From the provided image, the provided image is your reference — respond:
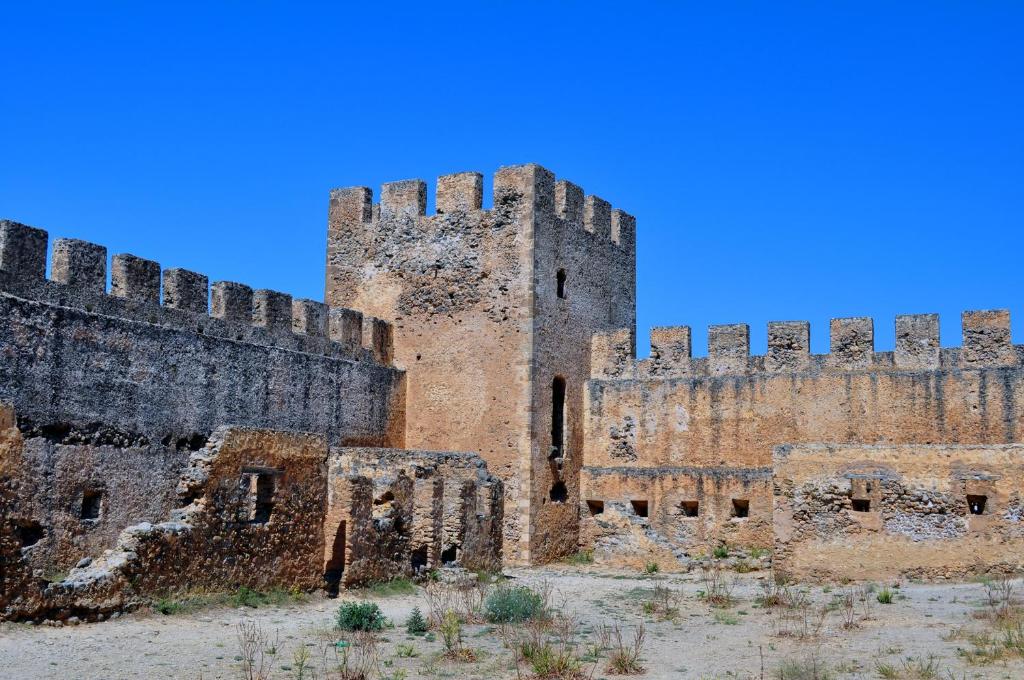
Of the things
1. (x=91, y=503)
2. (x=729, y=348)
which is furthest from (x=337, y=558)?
(x=729, y=348)

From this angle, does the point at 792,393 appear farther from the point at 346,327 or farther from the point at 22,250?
the point at 22,250

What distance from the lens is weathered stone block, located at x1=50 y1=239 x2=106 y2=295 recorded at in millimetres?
15570

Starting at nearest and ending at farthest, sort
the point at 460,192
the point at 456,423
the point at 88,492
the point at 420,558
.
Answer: the point at 88,492, the point at 420,558, the point at 456,423, the point at 460,192

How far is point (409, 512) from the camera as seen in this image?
52.3 feet

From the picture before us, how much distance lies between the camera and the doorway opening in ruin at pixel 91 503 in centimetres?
1537

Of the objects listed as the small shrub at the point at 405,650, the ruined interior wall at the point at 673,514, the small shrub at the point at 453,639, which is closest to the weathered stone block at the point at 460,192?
the ruined interior wall at the point at 673,514

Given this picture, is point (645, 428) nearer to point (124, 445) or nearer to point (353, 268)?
point (353, 268)

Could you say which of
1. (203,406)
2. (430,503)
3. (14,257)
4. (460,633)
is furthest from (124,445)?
(460,633)

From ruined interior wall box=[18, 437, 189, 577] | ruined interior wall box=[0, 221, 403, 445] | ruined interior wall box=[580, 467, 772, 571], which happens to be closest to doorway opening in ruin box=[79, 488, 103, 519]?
ruined interior wall box=[18, 437, 189, 577]

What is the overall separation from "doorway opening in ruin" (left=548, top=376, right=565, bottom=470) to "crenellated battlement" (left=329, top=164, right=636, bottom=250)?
3.17 meters

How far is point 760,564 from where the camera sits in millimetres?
18516

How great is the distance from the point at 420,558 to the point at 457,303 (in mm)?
7075

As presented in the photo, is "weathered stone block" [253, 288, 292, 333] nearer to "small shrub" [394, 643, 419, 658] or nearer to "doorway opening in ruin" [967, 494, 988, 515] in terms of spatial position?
"small shrub" [394, 643, 419, 658]

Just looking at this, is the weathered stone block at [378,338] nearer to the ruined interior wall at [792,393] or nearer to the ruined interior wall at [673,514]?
the ruined interior wall at [792,393]
